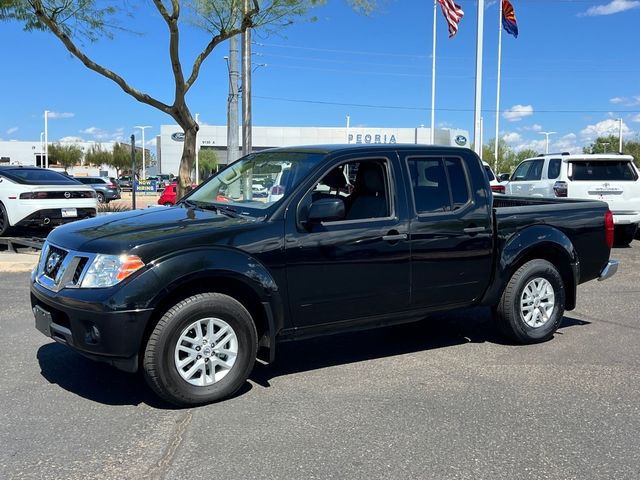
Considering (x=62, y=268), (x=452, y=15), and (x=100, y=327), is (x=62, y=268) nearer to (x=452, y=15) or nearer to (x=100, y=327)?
(x=100, y=327)

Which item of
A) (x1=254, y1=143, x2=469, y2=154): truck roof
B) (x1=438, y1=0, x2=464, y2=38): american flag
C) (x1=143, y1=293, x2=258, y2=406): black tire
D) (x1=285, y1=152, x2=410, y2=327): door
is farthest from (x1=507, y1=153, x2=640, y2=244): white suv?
(x1=438, y1=0, x2=464, y2=38): american flag

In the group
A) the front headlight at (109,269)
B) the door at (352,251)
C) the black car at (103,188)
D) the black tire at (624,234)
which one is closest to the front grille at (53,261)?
the front headlight at (109,269)

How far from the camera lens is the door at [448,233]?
5203mm

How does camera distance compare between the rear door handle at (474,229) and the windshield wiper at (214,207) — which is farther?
the rear door handle at (474,229)

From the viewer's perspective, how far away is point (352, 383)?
16.0 ft

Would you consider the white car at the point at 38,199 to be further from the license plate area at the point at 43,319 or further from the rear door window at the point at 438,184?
the rear door window at the point at 438,184

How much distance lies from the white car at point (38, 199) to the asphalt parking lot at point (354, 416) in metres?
6.03

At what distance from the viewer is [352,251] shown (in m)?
4.84

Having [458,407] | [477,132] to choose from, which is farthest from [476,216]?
[477,132]

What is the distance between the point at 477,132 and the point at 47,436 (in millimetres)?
20158

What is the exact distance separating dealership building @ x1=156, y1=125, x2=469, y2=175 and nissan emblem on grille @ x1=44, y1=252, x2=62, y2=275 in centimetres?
6185

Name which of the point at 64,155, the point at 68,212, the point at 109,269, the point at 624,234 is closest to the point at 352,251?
the point at 109,269

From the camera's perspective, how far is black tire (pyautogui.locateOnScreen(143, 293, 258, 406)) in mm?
4129

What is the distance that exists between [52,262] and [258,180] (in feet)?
5.79
